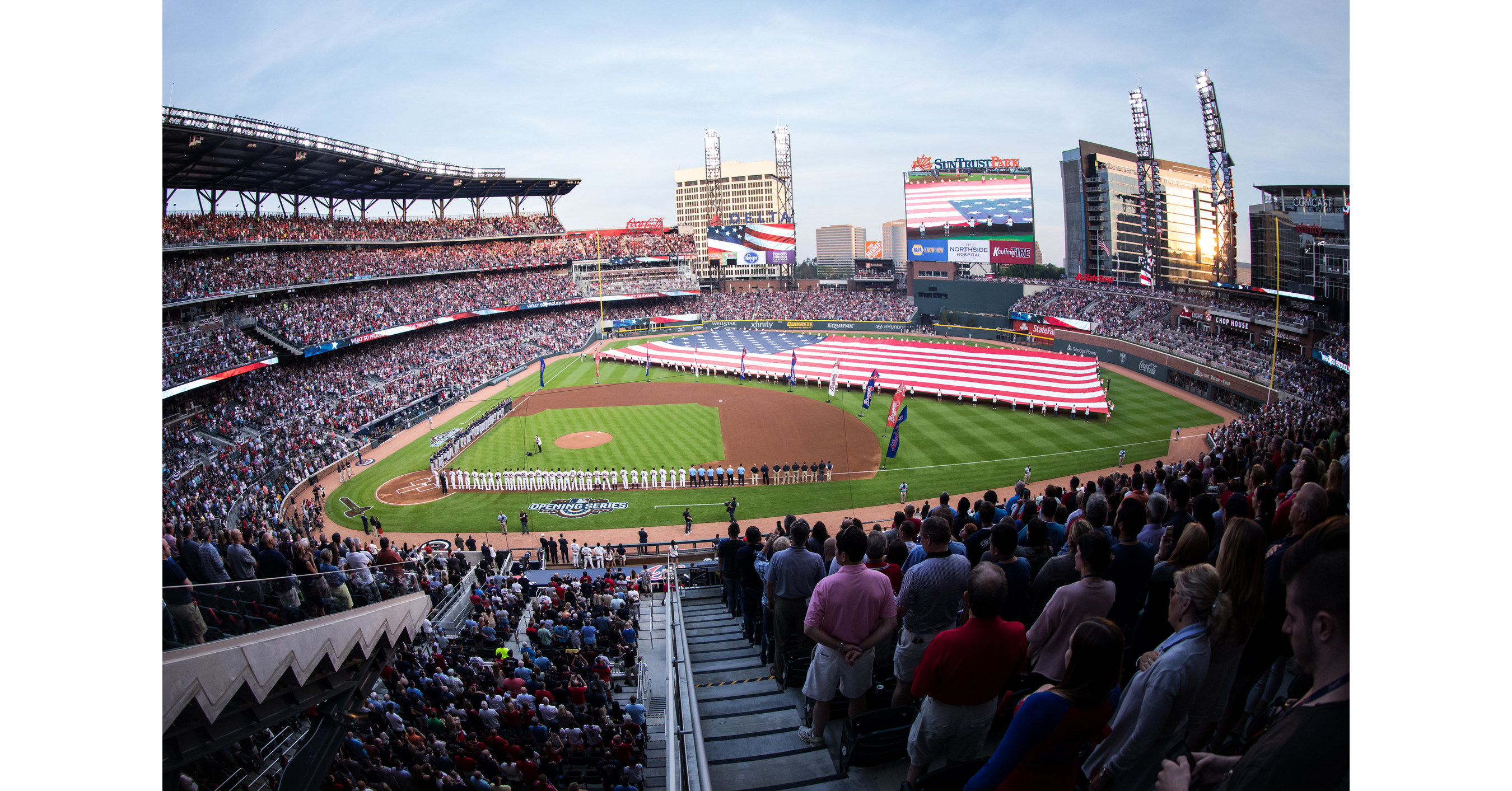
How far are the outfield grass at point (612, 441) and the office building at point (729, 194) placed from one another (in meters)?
111

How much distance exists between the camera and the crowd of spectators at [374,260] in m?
40.8

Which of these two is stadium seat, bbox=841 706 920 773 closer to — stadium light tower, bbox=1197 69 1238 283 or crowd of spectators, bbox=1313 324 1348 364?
crowd of spectators, bbox=1313 324 1348 364

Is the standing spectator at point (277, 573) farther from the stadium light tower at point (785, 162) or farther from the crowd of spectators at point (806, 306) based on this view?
the stadium light tower at point (785, 162)

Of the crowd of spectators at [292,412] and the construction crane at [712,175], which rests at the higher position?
the construction crane at [712,175]

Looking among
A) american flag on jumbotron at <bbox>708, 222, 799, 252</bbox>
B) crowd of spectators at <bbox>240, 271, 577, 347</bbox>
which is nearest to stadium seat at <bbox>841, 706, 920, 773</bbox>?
crowd of spectators at <bbox>240, 271, 577, 347</bbox>

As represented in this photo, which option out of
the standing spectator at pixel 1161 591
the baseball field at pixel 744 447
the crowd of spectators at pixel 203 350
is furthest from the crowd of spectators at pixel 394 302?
the standing spectator at pixel 1161 591

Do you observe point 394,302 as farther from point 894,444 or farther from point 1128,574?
point 1128,574

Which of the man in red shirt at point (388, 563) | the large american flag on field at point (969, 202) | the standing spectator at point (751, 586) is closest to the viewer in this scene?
the standing spectator at point (751, 586)

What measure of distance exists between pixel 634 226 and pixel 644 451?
65307 mm

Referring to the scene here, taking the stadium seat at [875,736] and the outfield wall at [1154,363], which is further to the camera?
the outfield wall at [1154,363]

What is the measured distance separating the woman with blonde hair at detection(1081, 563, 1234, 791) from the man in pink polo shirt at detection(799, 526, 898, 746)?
1.95 metres

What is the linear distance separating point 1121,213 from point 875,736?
7469 centimetres

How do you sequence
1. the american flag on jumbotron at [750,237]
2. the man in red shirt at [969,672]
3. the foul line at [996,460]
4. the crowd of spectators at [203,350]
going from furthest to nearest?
the american flag on jumbotron at [750,237] < the crowd of spectators at [203,350] < the foul line at [996,460] < the man in red shirt at [969,672]

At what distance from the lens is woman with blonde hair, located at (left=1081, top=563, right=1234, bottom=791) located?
142 inches
